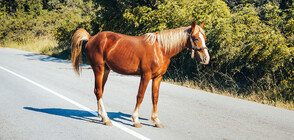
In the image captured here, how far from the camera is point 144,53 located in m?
4.92

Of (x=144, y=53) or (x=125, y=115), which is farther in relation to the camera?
(x=125, y=115)

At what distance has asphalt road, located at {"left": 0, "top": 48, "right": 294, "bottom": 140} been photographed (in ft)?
15.6

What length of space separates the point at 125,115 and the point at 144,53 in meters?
1.70

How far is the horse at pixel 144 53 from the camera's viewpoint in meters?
4.82

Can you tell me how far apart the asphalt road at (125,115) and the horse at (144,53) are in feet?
1.47

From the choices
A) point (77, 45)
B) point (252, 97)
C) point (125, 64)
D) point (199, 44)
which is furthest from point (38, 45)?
point (199, 44)

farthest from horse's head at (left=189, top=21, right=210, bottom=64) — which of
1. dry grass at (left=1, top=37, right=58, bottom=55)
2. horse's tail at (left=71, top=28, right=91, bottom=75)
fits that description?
dry grass at (left=1, top=37, right=58, bottom=55)

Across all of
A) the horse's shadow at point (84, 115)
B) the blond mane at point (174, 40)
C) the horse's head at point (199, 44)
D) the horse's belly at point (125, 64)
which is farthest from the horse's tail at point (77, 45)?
the horse's head at point (199, 44)

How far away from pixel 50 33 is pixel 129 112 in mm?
25768

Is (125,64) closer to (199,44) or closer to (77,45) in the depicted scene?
(77,45)

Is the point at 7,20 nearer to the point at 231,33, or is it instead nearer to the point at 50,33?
the point at 50,33

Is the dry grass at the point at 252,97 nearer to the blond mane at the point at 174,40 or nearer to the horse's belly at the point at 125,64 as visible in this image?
the blond mane at the point at 174,40

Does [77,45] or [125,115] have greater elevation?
[77,45]

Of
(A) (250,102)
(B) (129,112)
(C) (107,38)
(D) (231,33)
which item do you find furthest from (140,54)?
(D) (231,33)
